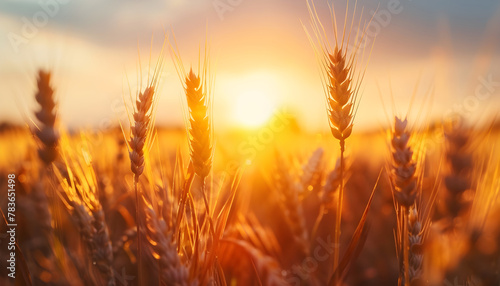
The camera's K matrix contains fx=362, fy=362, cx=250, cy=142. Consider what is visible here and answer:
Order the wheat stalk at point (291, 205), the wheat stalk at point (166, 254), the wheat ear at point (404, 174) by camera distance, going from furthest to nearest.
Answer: the wheat stalk at point (291, 205) → the wheat ear at point (404, 174) → the wheat stalk at point (166, 254)

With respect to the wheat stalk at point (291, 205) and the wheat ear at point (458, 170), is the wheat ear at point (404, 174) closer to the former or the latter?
the wheat ear at point (458, 170)

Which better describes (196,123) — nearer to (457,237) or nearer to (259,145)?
(457,237)

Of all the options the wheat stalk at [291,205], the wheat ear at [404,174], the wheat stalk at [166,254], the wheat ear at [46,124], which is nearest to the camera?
the wheat stalk at [166,254]

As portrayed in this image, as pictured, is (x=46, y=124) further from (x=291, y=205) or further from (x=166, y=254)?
(x=291, y=205)

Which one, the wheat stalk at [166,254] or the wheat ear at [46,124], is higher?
the wheat ear at [46,124]

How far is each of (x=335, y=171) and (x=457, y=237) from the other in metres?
0.87

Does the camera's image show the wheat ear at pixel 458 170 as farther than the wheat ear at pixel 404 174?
No

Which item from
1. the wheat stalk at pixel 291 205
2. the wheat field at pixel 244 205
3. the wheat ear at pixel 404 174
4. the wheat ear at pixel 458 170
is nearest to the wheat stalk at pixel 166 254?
the wheat field at pixel 244 205

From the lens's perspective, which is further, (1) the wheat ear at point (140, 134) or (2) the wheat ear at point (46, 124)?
(2) the wheat ear at point (46, 124)

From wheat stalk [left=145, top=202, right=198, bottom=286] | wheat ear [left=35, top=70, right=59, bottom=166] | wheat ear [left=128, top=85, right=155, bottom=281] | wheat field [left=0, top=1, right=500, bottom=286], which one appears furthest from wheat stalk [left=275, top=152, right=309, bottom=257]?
wheat ear [left=35, top=70, right=59, bottom=166]

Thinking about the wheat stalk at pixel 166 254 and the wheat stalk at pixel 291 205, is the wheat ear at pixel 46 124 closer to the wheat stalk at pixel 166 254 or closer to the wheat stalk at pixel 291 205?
the wheat stalk at pixel 166 254

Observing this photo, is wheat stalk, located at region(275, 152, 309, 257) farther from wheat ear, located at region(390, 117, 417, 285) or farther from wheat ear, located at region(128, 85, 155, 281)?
wheat ear, located at region(128, 85, 155, 281)

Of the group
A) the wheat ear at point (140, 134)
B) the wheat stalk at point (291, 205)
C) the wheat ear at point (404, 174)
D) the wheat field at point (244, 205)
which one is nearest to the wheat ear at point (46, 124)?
the wheat field at point (244, 205)

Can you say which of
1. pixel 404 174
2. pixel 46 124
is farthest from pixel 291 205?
pixel 46 124
